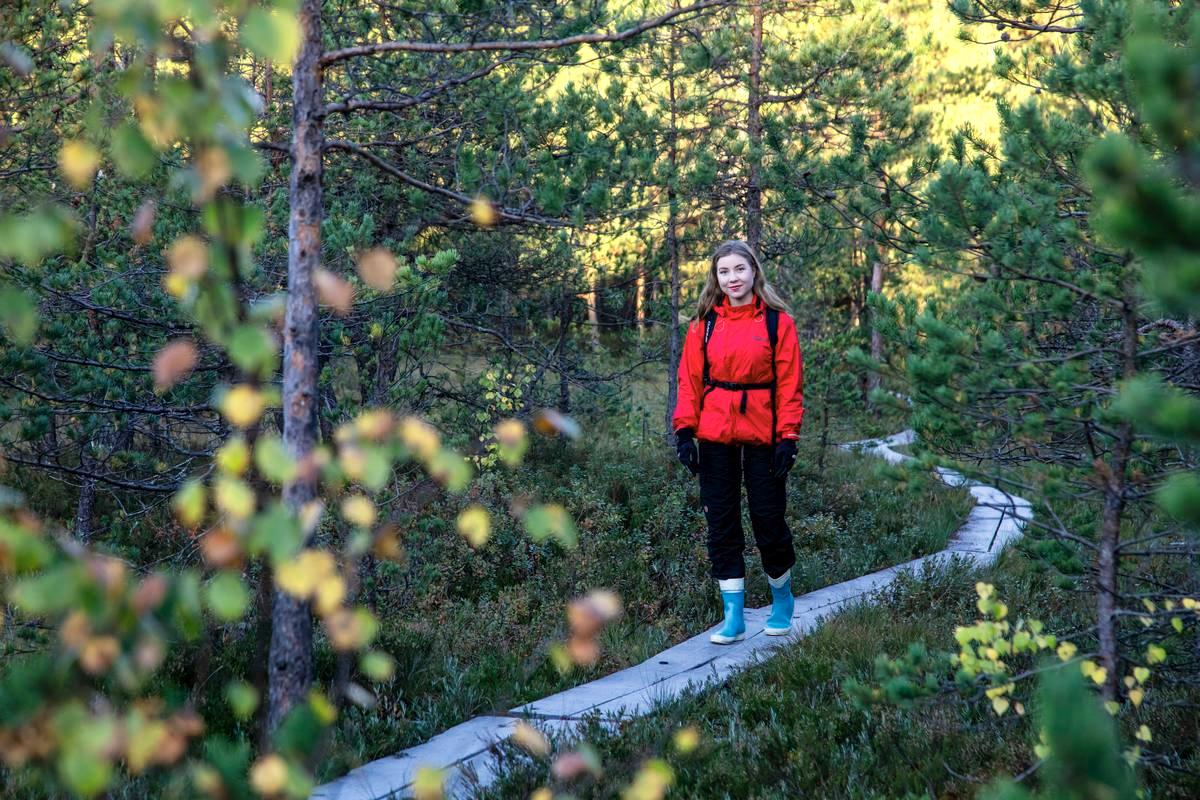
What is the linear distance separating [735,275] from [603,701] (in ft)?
9.45

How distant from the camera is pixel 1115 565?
3.86 metres

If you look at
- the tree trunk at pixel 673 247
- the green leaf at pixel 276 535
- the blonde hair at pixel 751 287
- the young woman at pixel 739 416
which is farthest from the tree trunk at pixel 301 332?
the tree trunk at pixel 673 247

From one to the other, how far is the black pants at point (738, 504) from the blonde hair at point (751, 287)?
3.17ft

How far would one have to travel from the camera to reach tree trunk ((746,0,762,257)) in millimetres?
11758

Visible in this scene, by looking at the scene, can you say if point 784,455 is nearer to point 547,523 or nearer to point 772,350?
point 772,350

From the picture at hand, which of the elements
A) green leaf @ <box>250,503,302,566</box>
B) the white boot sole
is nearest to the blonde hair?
the white boot sole

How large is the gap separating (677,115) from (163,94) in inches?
453

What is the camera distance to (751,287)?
6.61m

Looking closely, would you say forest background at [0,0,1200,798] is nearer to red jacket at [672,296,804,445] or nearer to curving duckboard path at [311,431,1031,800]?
curving duckboard path at [311,431,1031,800]

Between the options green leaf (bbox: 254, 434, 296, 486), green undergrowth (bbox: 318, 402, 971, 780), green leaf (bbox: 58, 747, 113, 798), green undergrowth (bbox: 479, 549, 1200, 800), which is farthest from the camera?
green undergrowth (bbox: 318, 402, 971, 780)

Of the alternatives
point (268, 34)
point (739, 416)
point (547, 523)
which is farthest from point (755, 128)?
point (268, 34)

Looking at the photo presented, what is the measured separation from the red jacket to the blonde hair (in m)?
0.07

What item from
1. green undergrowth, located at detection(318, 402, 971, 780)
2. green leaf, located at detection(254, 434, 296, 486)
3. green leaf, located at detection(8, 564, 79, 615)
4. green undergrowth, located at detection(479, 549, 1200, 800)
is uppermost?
green leaf, located at detection(254, 434, 296, 486)

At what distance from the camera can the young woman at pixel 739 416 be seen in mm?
6480
